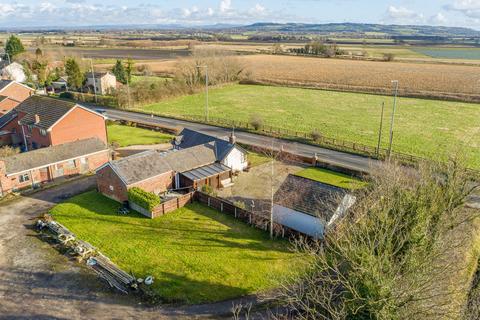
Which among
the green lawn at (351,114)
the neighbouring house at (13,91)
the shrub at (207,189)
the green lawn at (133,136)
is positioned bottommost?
the green lawn at (133,136)

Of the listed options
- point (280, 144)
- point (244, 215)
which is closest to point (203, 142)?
point (280, 144)

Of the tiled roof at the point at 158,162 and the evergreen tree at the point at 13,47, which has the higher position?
the evergreen tree at the point at 13,47

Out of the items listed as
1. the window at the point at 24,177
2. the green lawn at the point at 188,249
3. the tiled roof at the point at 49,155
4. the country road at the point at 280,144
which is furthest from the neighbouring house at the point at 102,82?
the green lawn at the point at 188,249

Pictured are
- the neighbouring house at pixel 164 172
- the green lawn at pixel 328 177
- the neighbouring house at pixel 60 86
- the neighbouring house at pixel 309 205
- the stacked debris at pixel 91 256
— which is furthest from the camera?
the neighbouring house at pixel 60 86

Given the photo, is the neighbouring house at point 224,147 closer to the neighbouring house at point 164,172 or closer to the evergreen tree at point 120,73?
the neighbouring house at point 164,172

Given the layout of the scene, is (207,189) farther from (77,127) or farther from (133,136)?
(133,136)

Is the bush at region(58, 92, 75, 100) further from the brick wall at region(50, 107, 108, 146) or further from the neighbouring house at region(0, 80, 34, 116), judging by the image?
the brick wall at region(50, 107, 108, 146)

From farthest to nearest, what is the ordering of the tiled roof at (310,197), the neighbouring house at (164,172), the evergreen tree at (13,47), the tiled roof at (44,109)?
the evergreen tree at (13,47)
the tiled roof at (44,109)
the neighbouring house at (164,172)
the tiled roof at (310,197)
